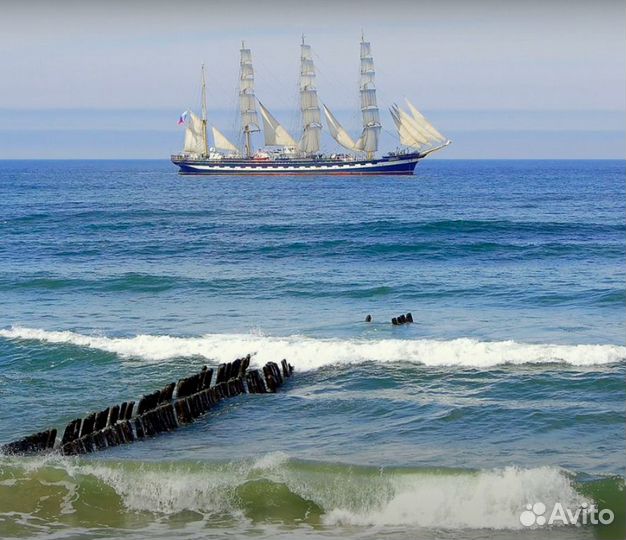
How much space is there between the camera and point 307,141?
6156 inches

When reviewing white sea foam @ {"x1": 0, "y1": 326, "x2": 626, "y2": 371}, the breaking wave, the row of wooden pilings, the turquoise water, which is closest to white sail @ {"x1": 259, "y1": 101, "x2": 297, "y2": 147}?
the turquoise water

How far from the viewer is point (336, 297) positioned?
3456 centimetres

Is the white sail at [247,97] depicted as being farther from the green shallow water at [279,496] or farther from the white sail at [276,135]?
the green shallow water at [279,496]

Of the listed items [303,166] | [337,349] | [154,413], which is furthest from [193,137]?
[154,413]

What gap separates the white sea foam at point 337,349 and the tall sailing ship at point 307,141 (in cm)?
12112

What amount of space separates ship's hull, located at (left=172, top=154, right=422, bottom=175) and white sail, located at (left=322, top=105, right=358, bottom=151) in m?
3.09

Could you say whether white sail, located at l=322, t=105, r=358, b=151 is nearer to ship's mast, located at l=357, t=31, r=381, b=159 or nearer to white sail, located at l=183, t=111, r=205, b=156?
ship's mast, located at l=357, t=31, r=381, b=159

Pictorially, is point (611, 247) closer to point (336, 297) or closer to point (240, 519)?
point (336, 297)

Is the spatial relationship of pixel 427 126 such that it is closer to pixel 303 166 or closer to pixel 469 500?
pixel 303 166

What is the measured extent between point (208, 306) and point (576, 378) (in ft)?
49.1

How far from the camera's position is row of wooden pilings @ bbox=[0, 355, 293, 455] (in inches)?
682

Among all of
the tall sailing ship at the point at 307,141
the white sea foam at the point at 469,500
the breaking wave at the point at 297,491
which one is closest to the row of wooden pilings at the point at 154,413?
the breaking wave at the point at 297,491

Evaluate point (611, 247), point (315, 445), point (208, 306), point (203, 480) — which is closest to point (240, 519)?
point (203, 480)

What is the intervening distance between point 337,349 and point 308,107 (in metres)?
135
